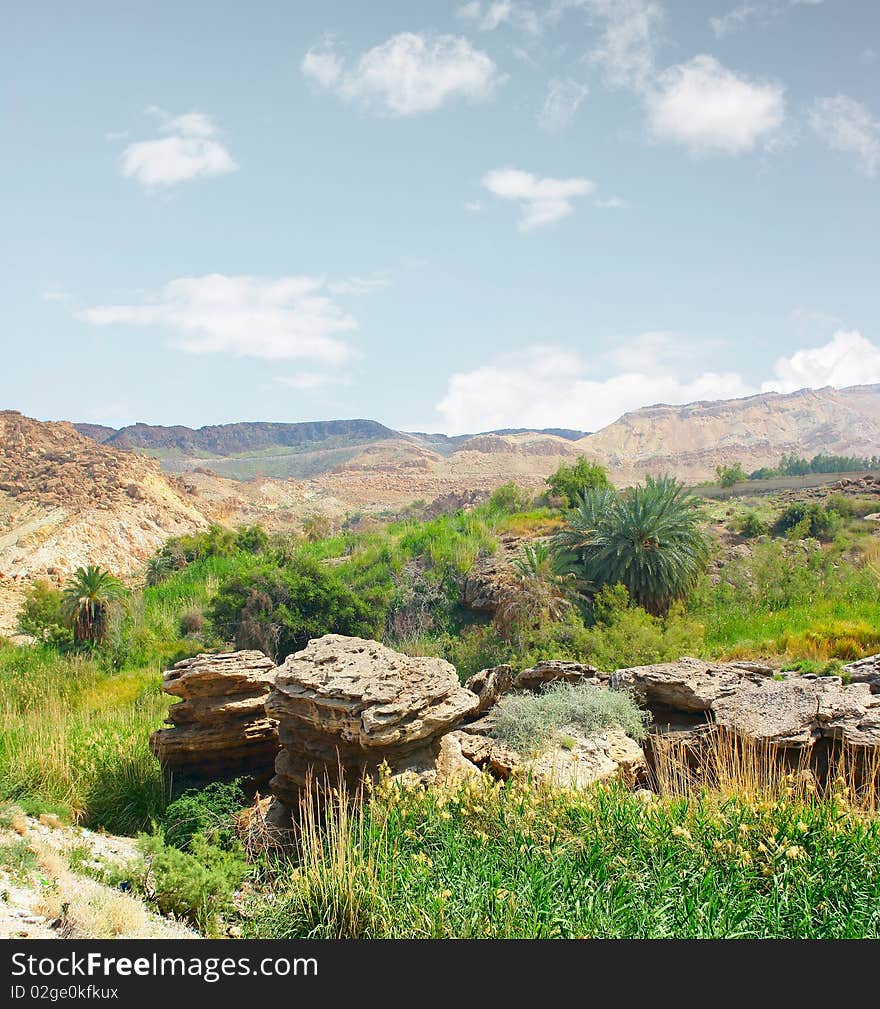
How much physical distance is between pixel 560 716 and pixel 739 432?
361 feet

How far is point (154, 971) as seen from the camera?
3.90 meters

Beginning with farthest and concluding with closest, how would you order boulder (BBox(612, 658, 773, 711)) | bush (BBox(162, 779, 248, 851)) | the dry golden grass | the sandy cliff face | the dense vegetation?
the sandy cliff face
boulder (BBox(612, 658, 773, 711))
bush (BBox(162, 779, 248, 851))
the dry golden grass
the dense vegetation

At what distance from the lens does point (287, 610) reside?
58.9ft

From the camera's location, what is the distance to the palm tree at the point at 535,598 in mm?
13867

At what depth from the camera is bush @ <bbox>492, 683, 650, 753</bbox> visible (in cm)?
777

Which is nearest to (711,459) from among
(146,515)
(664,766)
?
(146,515)

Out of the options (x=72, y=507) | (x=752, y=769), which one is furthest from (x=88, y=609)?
(x=72, y=507)

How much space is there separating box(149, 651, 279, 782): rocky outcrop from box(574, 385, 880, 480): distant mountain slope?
7796 centimetres

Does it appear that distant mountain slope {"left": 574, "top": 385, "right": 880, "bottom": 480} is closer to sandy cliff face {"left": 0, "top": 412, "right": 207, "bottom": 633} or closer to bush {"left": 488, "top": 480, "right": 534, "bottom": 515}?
sandy cliff face {"left": 0, "top": 412, "right": 207, "bottom": 633}

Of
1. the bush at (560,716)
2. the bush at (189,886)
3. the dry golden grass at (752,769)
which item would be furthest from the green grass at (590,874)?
the bush at (560,716)

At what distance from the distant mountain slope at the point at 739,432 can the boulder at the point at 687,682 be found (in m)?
76.2

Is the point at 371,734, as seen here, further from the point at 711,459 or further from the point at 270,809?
the point at 711,459

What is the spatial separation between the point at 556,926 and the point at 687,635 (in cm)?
880

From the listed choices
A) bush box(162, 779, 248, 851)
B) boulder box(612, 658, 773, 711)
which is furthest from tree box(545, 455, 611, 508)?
bush box(162, 779, 248, 851)
